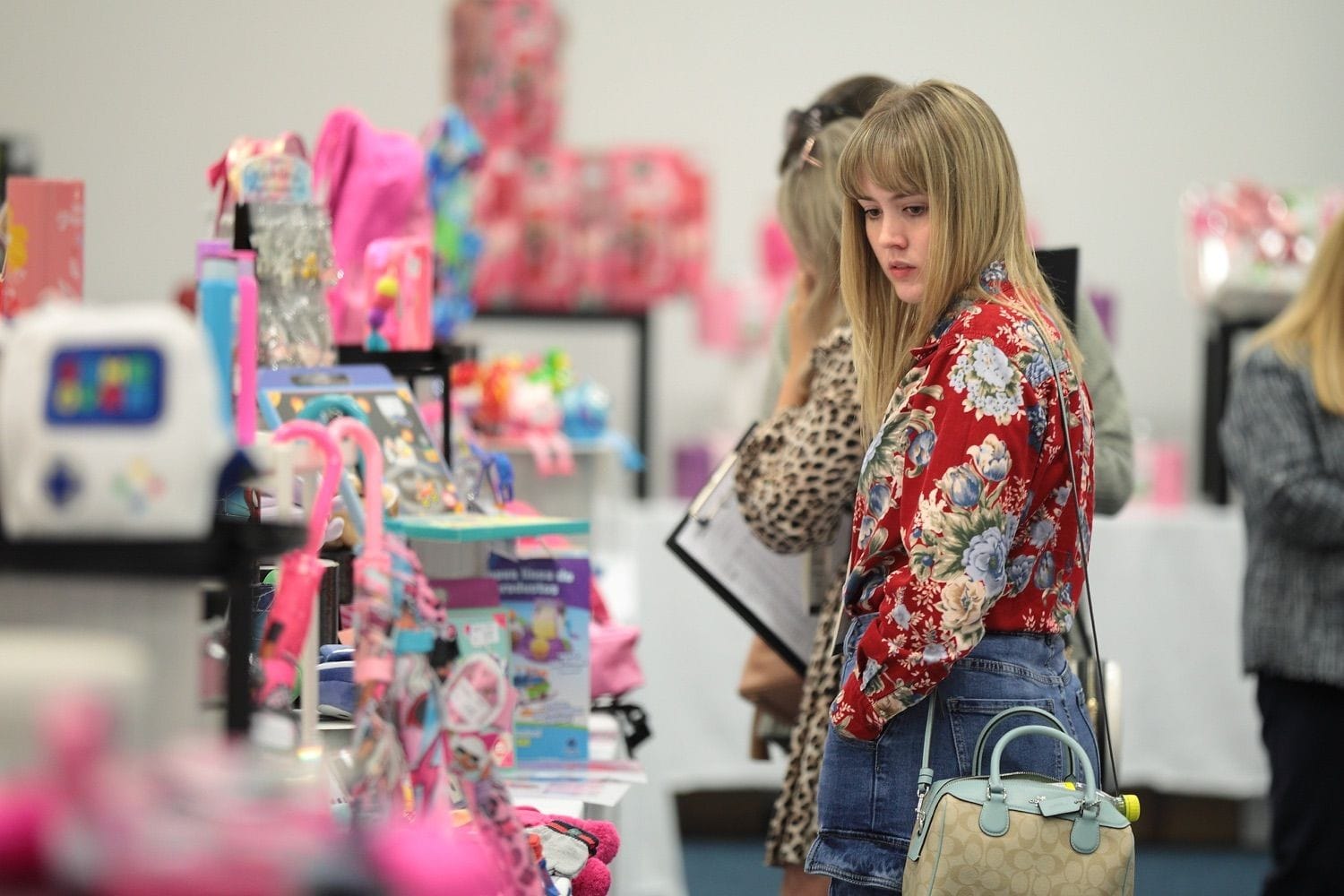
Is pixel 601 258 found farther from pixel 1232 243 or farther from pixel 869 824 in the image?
A: pixel 869 824

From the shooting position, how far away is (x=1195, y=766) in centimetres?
496

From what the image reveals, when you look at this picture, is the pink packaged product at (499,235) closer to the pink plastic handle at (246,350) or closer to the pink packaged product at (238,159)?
the pink packaged product at (238,159)

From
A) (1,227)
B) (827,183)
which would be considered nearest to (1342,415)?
(827,183)

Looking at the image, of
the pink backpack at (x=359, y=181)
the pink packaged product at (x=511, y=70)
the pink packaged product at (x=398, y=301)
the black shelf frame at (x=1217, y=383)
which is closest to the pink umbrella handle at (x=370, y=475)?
the pink packaged product at (x=398, y=301)

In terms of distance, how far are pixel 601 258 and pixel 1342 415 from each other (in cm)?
309

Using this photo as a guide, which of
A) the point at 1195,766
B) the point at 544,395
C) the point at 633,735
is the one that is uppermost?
the point at 544,395

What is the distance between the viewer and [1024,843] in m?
1.80

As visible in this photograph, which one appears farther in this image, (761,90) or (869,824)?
(761,90)

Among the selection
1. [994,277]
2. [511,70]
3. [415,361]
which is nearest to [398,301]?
[415,361]

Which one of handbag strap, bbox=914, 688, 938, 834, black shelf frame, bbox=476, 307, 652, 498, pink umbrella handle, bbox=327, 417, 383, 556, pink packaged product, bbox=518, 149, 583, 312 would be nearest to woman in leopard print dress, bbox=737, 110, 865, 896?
handbag strap, bbox=914, 688, 938, 834

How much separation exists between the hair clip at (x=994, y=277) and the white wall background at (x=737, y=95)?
532 cm

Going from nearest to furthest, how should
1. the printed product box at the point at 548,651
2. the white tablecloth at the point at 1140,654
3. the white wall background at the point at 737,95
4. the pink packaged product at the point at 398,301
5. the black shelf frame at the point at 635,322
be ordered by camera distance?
the printed product box at the point at 548,651 → the pink packaged product at the point at 398,301 → the white tablecloth at the point at 1140,654 → the black shelf frame at the point at 635,322 → the white wall background at the point at 737,95

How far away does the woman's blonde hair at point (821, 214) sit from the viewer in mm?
2670

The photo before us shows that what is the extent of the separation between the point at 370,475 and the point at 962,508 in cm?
65
